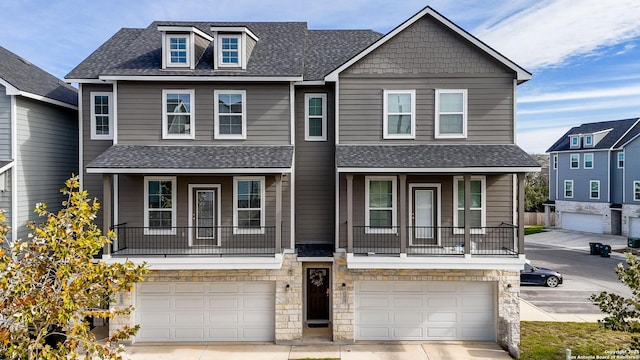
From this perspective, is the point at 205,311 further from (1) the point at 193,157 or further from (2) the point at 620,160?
(2) the point at 620,160

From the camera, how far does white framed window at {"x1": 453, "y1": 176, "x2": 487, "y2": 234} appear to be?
12695mm

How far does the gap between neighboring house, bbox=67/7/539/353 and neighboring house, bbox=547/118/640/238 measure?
26.4m

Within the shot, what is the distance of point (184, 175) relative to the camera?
12.7 metres

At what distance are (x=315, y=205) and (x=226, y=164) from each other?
3.48 meters

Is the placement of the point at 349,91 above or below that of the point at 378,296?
above

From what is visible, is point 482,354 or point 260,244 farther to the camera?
point 260,244

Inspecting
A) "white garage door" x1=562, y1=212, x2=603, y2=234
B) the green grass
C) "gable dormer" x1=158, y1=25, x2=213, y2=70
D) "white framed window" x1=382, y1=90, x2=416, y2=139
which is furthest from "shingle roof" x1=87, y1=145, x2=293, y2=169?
"white garage door" x1=562, y1=212, x2=603, y2=234

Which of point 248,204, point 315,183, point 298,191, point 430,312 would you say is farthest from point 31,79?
point 430,312

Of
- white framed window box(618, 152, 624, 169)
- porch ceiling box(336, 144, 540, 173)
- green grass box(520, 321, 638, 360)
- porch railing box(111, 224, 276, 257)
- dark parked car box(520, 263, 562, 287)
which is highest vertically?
white framed window box(618, 152, 624, 169)

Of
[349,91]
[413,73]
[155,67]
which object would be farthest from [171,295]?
[413,73]

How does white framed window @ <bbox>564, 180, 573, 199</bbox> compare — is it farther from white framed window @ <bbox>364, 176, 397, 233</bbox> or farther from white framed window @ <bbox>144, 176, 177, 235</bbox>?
white framed window @ <bbox>144, 176, 177, 235</bbox>

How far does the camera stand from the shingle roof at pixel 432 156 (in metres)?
11.6

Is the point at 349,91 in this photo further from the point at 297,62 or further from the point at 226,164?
the point at 226,164

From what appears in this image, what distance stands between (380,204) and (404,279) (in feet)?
8.55
